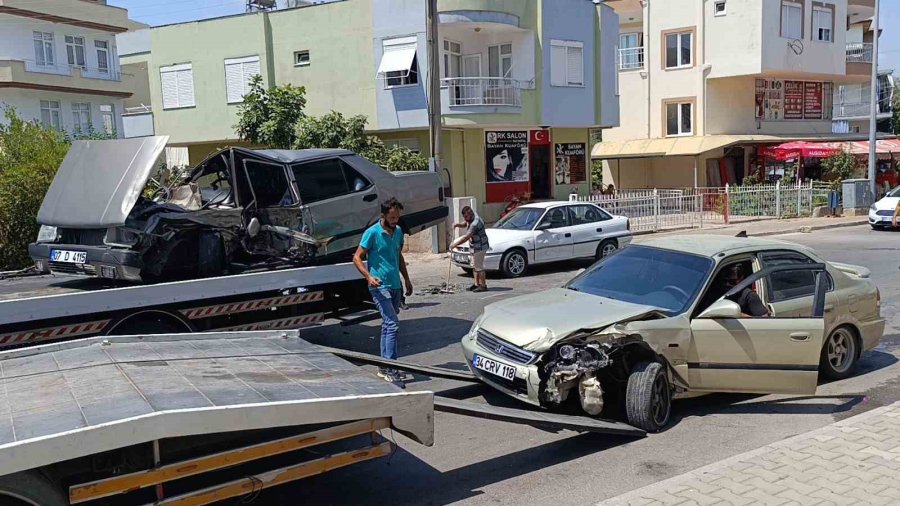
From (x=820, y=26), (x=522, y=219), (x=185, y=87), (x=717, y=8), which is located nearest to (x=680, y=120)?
(x=717, y=8)

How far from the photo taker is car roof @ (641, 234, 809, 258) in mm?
6953

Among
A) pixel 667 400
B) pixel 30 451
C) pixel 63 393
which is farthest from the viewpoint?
pixel 667 400

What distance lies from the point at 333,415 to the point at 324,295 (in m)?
4.62

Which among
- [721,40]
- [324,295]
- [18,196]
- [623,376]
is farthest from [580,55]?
[623,376]

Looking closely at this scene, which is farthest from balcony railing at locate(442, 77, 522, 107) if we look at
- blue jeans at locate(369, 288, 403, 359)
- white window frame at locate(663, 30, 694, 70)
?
blue jeans at locate(369, 288, 403, 359)

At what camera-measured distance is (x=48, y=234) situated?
8602 millimetres

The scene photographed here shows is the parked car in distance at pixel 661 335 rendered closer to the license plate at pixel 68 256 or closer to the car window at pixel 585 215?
the license plate at pixel 68 256

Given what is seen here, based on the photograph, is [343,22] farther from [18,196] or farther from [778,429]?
[778,429]

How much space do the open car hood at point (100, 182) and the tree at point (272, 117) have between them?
13.7 metres

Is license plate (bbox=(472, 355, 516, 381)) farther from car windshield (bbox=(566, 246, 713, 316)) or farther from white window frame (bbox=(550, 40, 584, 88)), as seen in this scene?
white window frame (bbox=(550, 40, 584, 88))

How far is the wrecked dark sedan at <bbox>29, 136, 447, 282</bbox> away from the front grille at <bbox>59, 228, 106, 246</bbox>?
0.6 inches

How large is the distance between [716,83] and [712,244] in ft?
99.8

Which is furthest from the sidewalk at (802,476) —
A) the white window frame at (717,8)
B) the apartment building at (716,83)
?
the white window frame at (717,8)

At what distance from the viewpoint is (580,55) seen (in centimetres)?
2686
